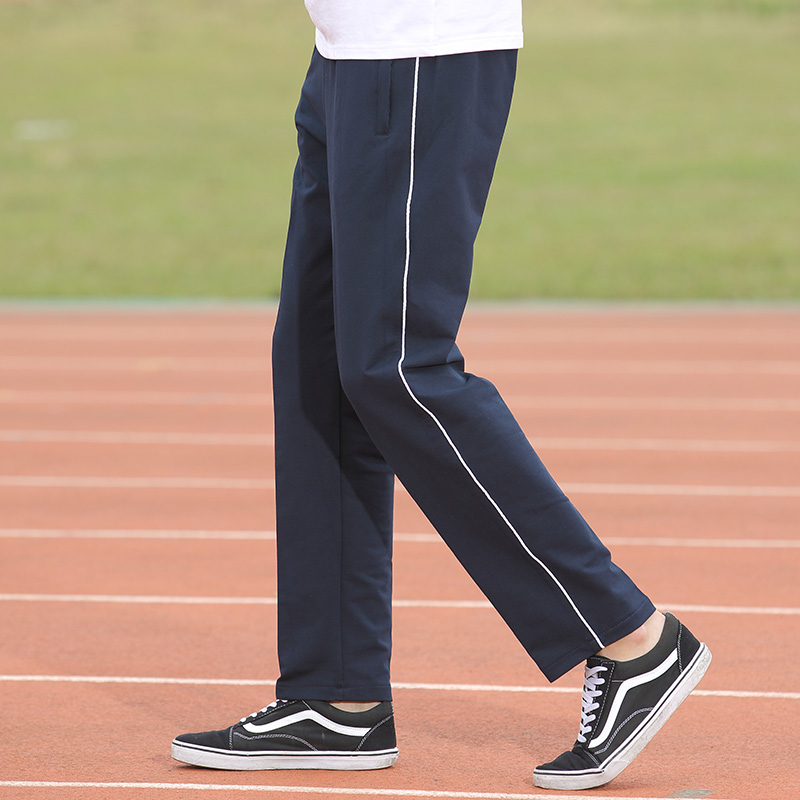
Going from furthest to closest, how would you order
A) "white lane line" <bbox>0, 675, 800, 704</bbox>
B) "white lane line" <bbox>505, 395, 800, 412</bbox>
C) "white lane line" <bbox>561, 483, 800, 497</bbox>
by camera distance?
"white lane line" <bbox>505, 395, 800, 412</bbox> → "white lane line" <bbox>561, 483, 800, 497</bbox> → "white lane line" <bbox>0, 675, 800, 704</bbox>

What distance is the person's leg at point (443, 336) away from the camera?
7.67 ft

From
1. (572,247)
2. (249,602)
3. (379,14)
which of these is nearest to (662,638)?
(379,14)

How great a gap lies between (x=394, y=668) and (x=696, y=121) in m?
25.5

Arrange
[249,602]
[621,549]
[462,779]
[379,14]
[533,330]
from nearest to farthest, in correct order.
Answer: [379,14]
[462,779]
[249,602]
[621,549]
[533,330]

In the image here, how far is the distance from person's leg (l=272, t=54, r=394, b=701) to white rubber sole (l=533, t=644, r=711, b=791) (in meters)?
0.34

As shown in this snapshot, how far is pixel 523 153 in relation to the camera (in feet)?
83.4

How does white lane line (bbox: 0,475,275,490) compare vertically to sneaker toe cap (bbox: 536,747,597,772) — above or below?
below

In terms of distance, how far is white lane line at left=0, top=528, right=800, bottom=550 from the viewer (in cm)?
480

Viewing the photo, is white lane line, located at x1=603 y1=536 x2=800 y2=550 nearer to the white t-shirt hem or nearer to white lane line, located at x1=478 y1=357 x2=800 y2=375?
the white t-shirt hem

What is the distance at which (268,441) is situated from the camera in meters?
7.01

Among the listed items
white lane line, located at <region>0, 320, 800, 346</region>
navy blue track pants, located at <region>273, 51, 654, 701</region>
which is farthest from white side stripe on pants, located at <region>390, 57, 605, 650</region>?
white lane line, located at <region>0, 320, 800, 346</region>

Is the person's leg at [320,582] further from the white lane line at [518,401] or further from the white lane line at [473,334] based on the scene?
the white lane line at [473,334]

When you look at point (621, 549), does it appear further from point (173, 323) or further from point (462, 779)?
point (173, 323)

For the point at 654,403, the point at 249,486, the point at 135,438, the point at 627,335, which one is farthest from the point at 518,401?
the point at 627,335
